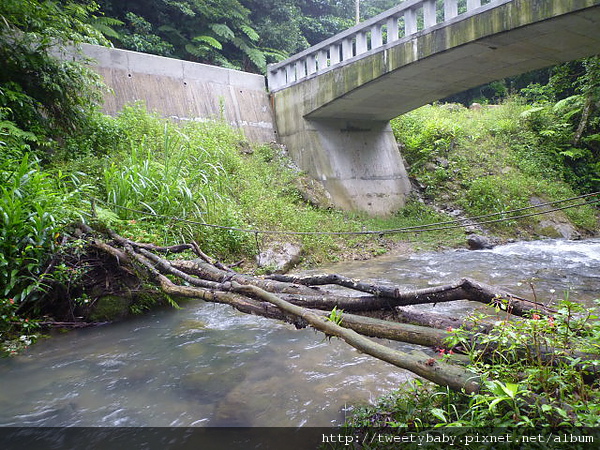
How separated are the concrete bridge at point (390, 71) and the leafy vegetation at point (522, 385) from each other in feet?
17.3

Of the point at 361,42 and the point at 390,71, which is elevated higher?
the point at 361,42

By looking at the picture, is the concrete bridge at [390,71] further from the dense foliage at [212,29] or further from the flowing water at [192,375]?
the dense foliage at [212,29]

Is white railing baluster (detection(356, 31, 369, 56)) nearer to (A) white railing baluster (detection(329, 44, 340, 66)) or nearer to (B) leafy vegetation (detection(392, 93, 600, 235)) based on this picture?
(A) white railing baluster (detection(329, 44, 340, 66))

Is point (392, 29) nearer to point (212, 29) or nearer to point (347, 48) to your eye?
point (347, 48)

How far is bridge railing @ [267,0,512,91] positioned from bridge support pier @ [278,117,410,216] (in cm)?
127

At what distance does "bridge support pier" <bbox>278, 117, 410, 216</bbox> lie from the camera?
30.8 ft

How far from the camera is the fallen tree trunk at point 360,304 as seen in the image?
5.38 feet

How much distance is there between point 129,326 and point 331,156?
6.90 meters

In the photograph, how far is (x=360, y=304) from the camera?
2395 mm

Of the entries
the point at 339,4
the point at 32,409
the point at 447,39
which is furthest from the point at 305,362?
the point at 339,4

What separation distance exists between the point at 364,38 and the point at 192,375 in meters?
7.58

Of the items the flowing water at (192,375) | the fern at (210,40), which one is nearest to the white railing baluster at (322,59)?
the fern at (210,40)

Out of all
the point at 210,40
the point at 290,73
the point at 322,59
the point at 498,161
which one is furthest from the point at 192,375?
the point at 210,40

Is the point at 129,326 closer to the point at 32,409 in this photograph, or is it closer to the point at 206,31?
the point at 32,409
